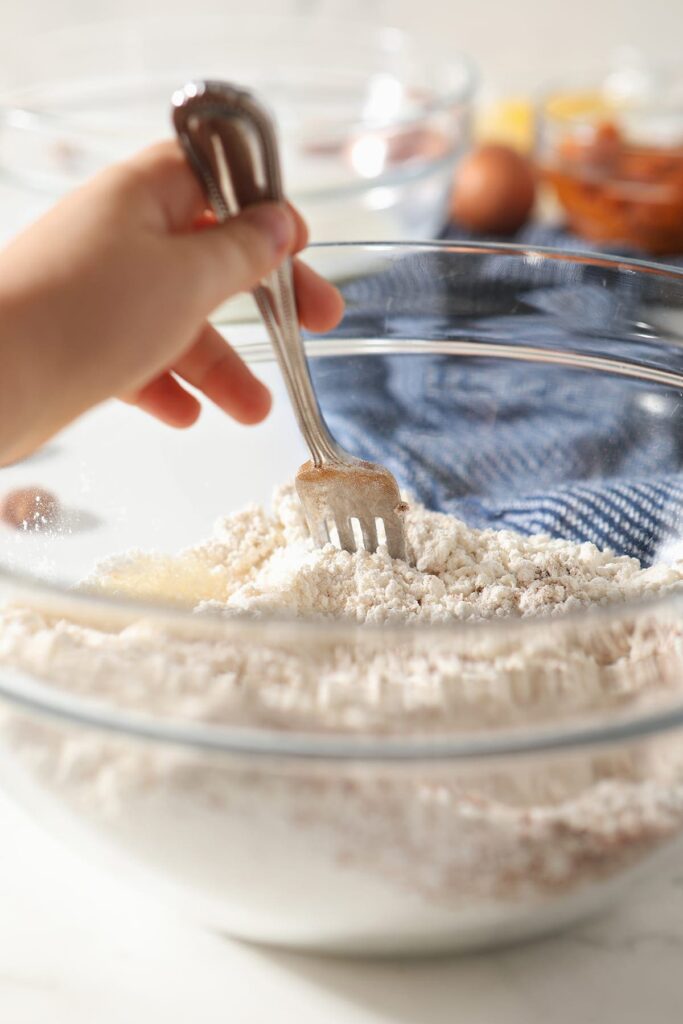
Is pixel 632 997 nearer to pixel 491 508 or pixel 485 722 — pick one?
pixel 485 722

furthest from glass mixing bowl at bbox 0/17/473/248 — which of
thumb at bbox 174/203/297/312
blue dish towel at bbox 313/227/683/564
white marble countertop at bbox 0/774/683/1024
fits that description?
white marble countertop at bbox 0/774/683/1024

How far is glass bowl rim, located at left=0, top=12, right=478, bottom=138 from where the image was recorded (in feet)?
3.82

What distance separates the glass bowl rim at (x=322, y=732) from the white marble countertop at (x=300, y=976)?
0.16 metres

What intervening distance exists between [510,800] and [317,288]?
1.03 ft

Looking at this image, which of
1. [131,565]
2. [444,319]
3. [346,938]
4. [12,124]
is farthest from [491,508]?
[12,124]

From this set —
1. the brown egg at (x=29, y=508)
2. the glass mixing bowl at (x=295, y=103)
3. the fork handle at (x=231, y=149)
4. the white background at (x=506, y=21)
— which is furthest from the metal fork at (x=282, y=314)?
the white background at (x=506, y=21)

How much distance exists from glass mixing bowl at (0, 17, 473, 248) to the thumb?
64 cm

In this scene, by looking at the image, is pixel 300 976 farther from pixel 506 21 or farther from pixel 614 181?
pixel 506 21

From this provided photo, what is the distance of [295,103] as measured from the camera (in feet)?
5.17

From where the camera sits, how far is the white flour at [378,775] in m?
0.42

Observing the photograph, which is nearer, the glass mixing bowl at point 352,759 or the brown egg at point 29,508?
the glass mixing bowl at point 352,759

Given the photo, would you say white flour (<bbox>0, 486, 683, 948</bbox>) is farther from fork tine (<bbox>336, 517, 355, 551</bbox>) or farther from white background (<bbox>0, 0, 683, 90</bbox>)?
white background (<bbox>0, 0, 683, 90</bbox>)

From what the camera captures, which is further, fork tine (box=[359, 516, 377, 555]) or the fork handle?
fork tine (box=[359, 516, 377, 555])

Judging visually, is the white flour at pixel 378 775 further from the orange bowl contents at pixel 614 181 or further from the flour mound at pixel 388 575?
the orange bowl contents at pixel 614 181
